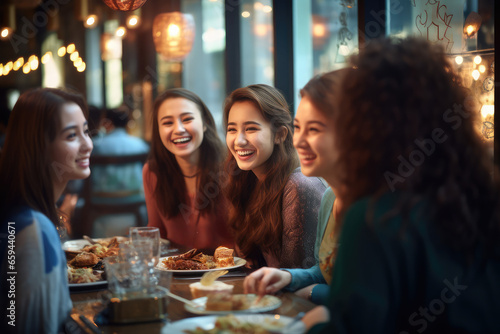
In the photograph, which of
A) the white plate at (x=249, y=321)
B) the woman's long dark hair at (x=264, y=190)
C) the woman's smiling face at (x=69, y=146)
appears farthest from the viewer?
the woman's long dark hair at (x=264, y=190)

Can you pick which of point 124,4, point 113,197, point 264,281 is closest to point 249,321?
point 264,281

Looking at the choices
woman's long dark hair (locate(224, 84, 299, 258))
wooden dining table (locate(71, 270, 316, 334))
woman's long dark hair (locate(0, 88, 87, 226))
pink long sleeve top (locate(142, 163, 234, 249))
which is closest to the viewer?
wooden dining table (locate(71, 270, 316, 334))

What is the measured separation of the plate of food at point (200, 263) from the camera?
227cm

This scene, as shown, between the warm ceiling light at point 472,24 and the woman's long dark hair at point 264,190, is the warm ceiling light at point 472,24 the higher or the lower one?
the higher one

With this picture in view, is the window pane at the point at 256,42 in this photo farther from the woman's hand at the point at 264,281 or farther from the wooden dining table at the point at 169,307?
the woman's hand at the point at 264,281

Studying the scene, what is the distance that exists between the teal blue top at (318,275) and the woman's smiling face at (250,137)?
482mm

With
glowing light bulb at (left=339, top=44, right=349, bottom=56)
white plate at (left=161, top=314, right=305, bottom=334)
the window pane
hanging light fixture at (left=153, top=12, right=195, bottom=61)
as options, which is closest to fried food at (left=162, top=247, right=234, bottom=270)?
white plate at (left=161, top=314, right=305, bottom=334)

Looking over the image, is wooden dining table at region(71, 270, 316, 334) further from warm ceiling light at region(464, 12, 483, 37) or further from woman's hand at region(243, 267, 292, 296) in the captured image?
warm ceiling light at region(464, 12, 483, 37)

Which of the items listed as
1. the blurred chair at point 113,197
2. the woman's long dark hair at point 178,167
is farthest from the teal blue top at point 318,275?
the blurred chair at point 113,197

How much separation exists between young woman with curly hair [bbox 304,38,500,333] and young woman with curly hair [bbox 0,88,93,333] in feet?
2.69

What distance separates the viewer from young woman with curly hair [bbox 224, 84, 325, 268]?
2510mm

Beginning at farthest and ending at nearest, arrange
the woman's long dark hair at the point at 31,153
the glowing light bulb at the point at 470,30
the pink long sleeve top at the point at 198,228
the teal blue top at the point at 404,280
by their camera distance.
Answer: the pink long sleeve top at the point at 198,228 → the glowing light bulb at the point at 470,30 → the woman's long dark hair at the point at 31,153 → the teal blue top at the point at 404,280

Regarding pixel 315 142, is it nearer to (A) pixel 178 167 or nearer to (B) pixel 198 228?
(B) pixel 198 228

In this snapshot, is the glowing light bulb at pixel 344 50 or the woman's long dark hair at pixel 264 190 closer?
the woman's long dark hair at pixel 264 190
